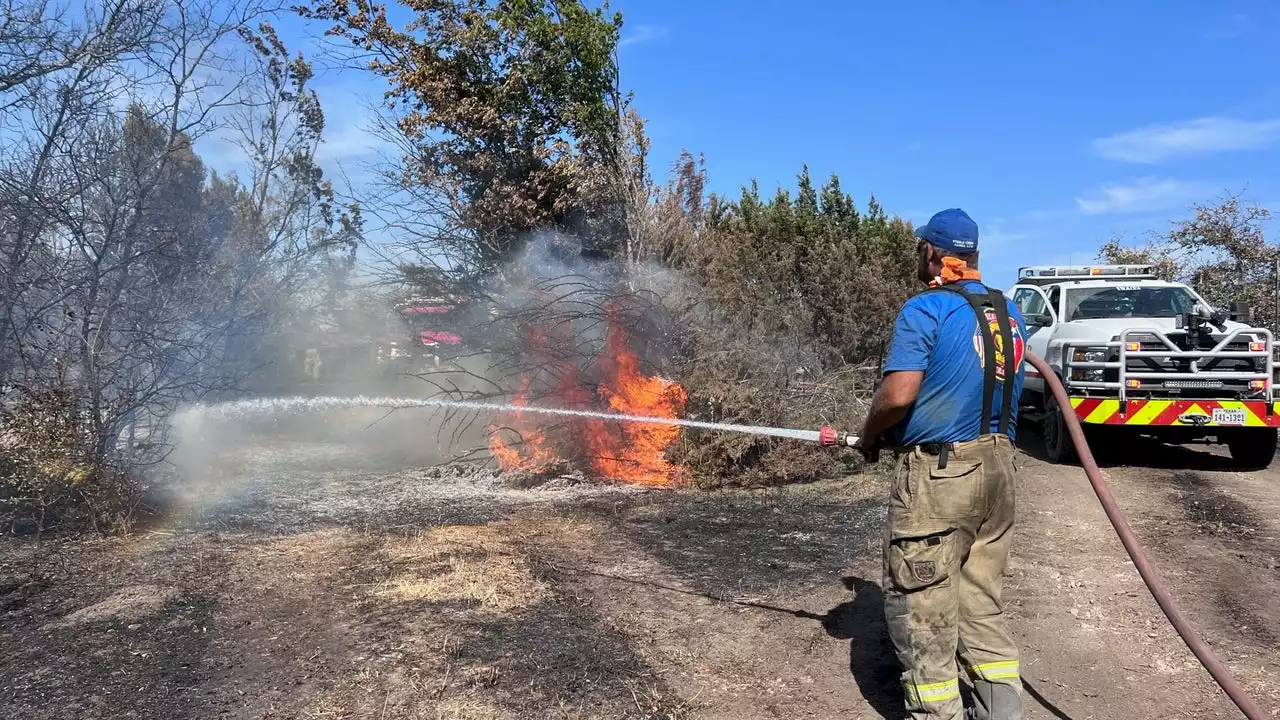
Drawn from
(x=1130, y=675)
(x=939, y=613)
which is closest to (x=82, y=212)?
(x=939, y=613)

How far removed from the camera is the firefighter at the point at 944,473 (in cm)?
304

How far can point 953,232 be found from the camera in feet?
10.7

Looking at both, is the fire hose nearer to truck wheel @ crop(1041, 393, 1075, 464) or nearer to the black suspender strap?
the black suspender strap

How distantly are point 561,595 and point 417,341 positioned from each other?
7.11 m

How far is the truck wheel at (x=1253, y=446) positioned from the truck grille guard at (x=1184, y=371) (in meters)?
0.37

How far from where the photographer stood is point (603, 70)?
39.5 ft

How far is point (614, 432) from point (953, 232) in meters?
5.59

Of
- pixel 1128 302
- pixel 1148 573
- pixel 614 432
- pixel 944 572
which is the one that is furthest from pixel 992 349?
pixel 1128 302

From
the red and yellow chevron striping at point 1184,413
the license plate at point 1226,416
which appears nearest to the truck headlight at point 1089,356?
the red and yellow chevron striping at point 1184,413

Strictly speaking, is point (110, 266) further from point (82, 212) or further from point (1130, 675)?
point (1130, 675)

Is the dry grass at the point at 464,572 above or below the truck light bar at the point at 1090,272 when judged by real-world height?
below

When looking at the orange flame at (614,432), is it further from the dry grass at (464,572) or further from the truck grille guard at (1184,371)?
the truck grille guard at (1184,371)

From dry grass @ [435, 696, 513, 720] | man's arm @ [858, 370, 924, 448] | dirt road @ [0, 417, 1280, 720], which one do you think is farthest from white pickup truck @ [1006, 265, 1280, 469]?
dry grass @ [435, 696, 513, 720]

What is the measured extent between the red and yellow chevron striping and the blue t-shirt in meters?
5.54
